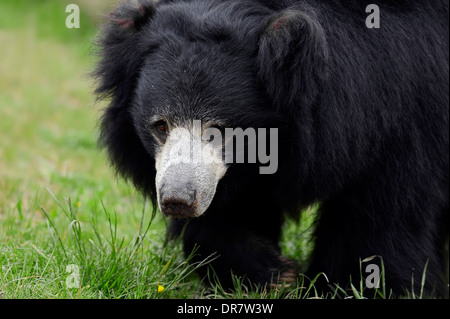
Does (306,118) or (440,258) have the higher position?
(306,118)

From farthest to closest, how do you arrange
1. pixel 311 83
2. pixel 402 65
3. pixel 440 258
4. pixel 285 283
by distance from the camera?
pixel 440 258, pixel 285 283, pixel 402 65, pixel 311 83

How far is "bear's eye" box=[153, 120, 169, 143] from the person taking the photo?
372 centimetres

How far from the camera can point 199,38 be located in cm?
370

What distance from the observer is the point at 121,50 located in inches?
158

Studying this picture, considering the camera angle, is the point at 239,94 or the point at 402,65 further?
the point at 402,65

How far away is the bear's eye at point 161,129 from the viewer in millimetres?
3718

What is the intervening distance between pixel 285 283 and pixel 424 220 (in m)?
0.92

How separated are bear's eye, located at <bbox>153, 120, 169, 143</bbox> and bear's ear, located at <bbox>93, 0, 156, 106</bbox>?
1.28ft

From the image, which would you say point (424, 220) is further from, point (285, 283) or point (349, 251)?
point (285, 283)

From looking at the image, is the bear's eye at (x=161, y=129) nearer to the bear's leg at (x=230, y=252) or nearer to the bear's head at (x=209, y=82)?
the bear's head at (x=209, y=82)
